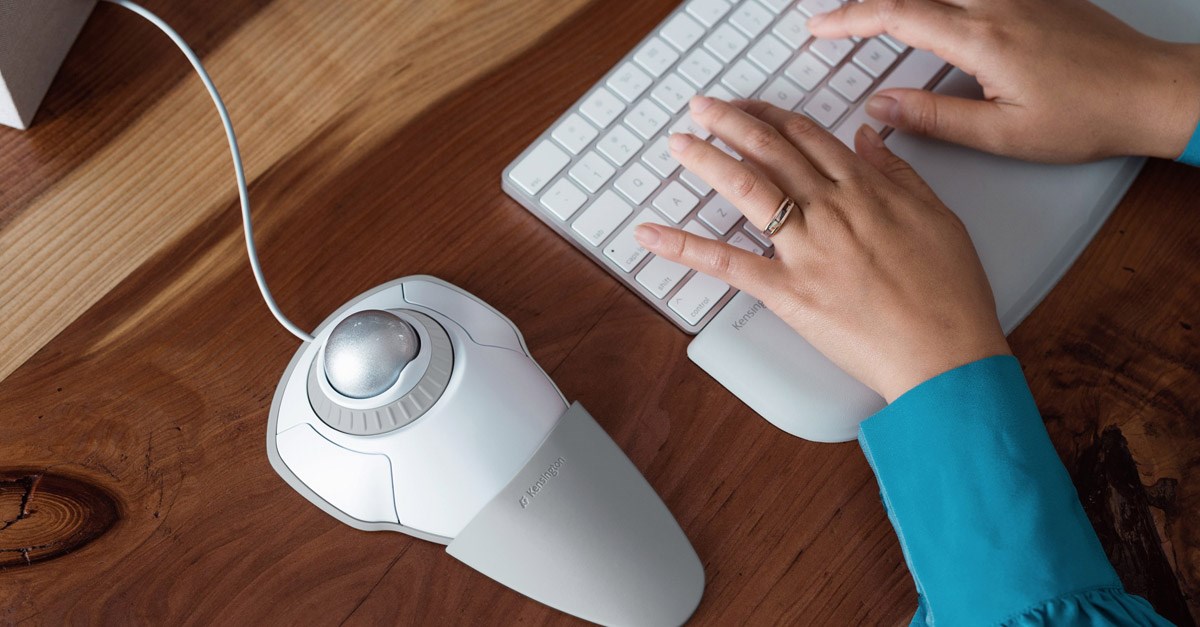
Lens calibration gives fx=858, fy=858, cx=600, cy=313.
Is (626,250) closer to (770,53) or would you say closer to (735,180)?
(735,180)

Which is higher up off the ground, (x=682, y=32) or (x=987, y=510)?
(x=682, y=32)

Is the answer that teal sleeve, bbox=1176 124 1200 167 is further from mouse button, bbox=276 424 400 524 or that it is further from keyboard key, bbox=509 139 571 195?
mouse button, bbox=276 424 400 524

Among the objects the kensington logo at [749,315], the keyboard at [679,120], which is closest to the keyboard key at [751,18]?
the keyboard at [679,120]

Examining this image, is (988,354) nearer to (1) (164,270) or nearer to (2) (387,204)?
(2) (387,204)

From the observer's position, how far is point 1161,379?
0.54 m

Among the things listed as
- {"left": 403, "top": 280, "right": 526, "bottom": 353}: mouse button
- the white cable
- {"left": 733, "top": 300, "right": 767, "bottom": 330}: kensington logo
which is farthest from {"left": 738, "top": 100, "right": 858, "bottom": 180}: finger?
the white cable

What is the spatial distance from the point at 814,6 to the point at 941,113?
0.12 m

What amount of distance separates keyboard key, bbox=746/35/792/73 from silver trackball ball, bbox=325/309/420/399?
33 centimetres

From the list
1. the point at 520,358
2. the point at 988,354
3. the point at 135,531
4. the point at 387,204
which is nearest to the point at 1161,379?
the point at 988,354

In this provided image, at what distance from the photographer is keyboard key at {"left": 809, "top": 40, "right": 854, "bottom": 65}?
0.61 meters

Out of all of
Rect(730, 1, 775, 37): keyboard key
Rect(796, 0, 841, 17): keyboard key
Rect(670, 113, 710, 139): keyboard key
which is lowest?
Rect(670, 113, 710, 139): keyboard key

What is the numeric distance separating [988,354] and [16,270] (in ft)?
1.95

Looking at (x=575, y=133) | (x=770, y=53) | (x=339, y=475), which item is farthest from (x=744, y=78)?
(x=339, y=475)

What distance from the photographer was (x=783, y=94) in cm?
60
